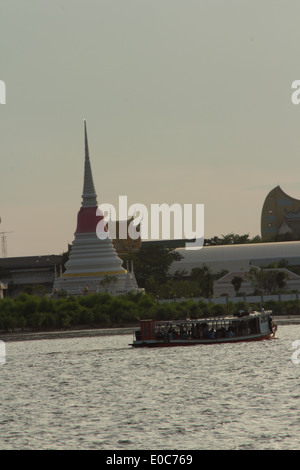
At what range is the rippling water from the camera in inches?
1882

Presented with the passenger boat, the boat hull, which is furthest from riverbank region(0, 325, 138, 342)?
the boat hull

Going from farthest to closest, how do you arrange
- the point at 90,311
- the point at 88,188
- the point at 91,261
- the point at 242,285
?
the point at 242,285
the point at 88,188
the point at 91,261
the point at 90,311

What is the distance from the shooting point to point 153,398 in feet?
196

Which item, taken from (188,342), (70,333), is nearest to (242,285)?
(70,333)

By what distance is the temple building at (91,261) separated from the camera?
149m

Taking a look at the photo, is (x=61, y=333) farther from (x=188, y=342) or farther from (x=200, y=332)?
(x=200, y=332)

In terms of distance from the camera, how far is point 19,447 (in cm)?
4709

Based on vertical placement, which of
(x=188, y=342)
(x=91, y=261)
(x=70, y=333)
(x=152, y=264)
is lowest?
(x=188, y=342)

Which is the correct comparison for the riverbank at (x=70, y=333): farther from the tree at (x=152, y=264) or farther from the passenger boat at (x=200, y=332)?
the tree at (x=152, y=264)

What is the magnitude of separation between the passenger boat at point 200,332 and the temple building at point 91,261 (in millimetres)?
53375

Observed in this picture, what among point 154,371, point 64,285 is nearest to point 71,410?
point 154,371

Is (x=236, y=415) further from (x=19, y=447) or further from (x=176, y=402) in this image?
(x=19, y=447)

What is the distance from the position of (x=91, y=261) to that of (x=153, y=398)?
311 feet
